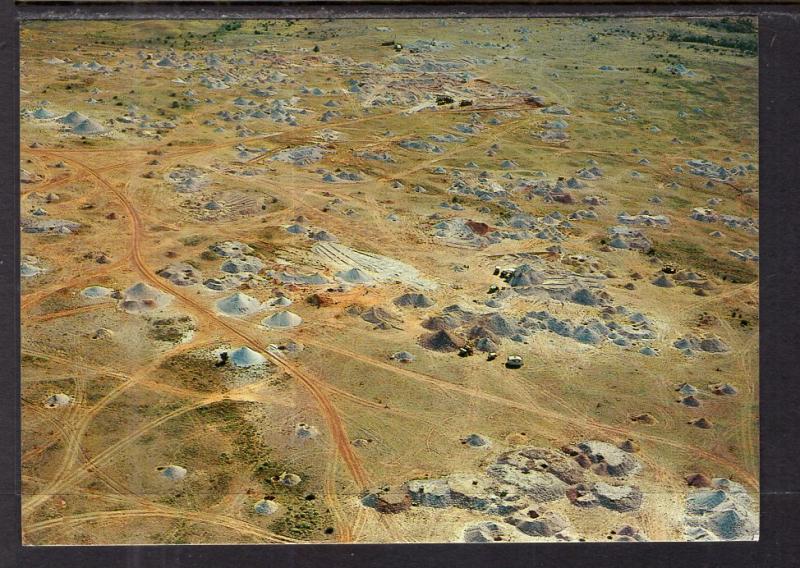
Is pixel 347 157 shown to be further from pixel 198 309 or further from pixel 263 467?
pixel 263 467

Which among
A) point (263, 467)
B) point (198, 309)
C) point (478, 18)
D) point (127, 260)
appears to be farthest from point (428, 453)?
point (478, 18)

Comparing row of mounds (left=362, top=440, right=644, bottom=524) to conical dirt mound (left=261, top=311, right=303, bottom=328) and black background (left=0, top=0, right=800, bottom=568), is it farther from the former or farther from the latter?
conical dirt mound (left=261, top=311, right=303, bottom=328)
